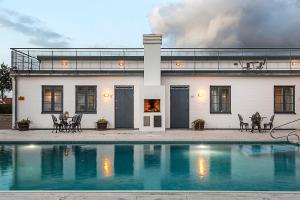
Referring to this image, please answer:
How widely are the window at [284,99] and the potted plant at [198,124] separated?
4210 millimetres

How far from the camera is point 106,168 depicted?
34.3ft

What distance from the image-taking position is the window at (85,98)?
21516mm

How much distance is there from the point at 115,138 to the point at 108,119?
5373mm

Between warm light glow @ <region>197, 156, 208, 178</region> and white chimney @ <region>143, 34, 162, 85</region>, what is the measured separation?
334 inches

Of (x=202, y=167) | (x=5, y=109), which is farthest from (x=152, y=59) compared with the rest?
(x=5, y=109)

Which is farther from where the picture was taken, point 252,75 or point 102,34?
point 102,34

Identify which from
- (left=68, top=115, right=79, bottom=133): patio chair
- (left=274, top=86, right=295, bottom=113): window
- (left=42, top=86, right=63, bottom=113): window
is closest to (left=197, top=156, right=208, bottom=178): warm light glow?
(left=68, top=115, right=79, bottom=133): patio chair

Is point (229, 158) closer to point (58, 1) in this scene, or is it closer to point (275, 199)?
point (275, 199)

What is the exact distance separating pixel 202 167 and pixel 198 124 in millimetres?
10281

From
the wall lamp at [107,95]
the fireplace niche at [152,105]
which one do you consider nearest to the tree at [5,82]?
the wall lamp at [107,95]

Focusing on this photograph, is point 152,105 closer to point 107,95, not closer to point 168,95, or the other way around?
point 168,95

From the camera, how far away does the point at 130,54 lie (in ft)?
94.9

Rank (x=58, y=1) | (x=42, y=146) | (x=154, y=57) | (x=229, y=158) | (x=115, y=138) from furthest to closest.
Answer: (x=154, y=57) < (x=58, y=1) < (x=115, y=138) < (x=42, y=146) < (x=229, y=158)

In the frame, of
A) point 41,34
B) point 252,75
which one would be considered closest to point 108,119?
point 252,75
